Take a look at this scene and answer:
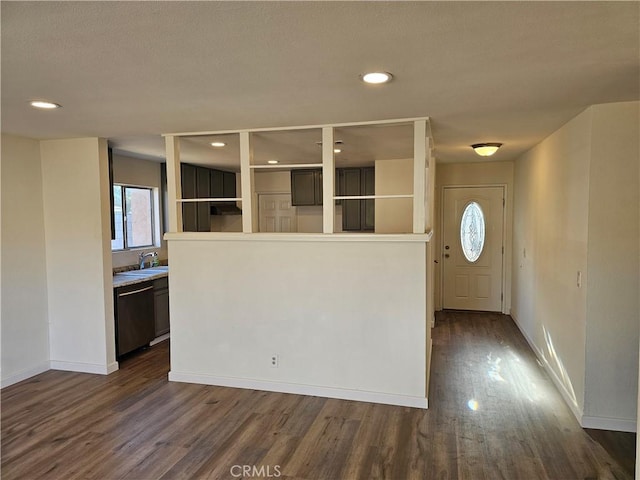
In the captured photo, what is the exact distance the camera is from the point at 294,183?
6.47m

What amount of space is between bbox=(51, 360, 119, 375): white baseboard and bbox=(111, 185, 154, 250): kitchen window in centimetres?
143

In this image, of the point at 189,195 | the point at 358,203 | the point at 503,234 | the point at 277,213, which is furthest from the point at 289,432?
the point at 503,234

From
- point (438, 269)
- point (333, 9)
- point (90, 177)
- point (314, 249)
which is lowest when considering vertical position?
point (438, 269)

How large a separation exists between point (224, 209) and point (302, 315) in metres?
3.52

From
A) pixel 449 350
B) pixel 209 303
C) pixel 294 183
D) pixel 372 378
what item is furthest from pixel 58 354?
pixel 449 350

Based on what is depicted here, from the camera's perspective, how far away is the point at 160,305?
5.19m

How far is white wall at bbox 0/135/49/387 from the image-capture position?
388cm

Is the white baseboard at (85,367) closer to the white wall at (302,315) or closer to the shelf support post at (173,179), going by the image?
the white wall at (302,315)

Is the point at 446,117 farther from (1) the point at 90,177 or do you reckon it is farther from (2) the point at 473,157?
(1) the point at 90,177

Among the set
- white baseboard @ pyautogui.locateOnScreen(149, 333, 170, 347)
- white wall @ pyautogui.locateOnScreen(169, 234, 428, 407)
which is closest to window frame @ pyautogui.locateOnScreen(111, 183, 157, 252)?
white baseboard @ pyautogui.locateOnScreen(149, 333, 170, 347)

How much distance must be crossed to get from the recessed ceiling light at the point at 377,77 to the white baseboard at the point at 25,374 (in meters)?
4.21

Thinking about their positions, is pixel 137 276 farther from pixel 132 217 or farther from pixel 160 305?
pixel 132 217

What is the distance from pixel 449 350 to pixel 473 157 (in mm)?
2708

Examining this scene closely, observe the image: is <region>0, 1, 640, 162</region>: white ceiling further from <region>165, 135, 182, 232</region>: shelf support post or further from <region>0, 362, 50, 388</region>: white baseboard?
<region>0, 362, 50, 388</region>: white baseboard
